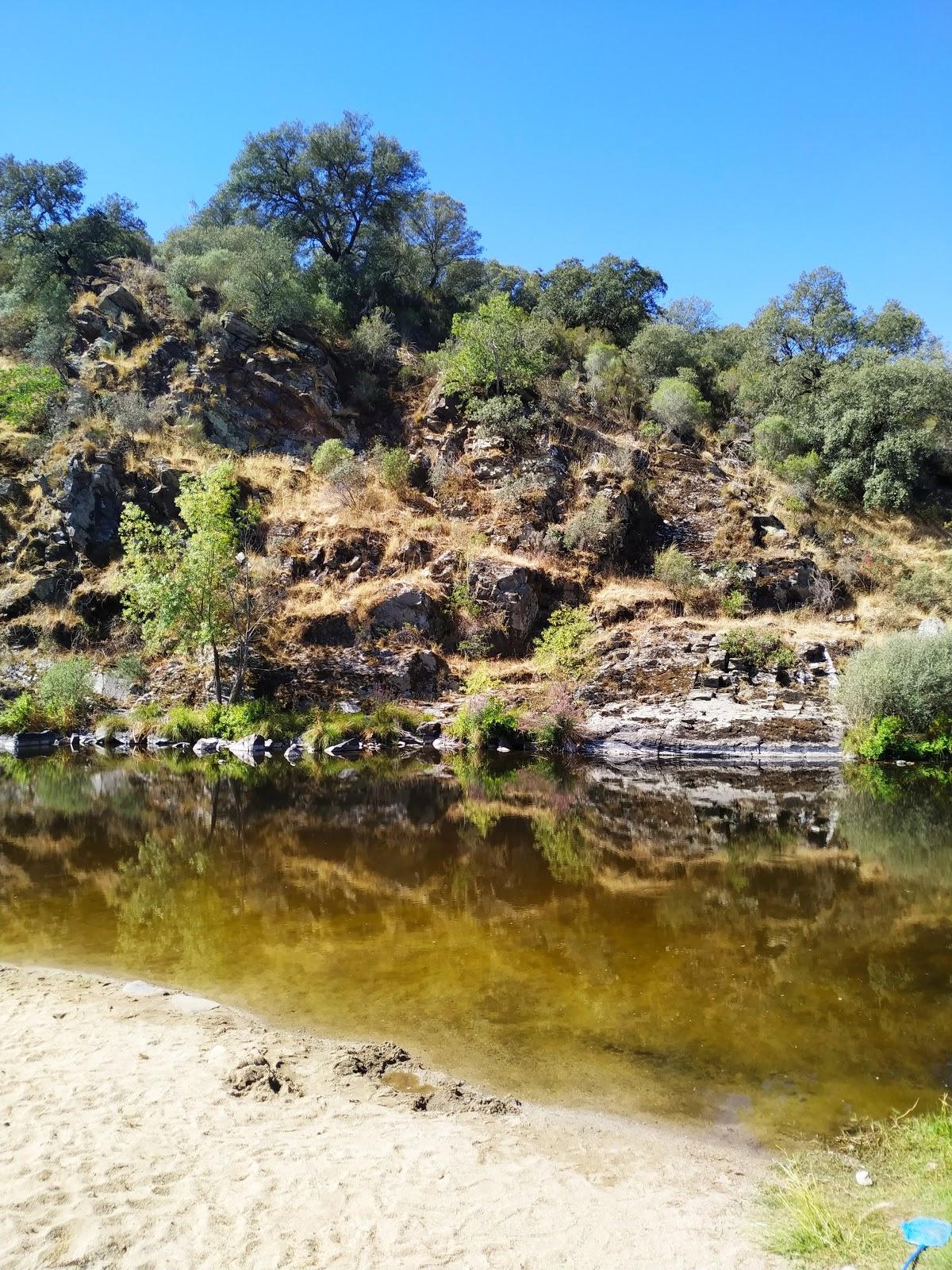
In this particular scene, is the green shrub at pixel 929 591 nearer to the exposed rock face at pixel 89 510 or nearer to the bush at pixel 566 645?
the bush at pixel 566 645

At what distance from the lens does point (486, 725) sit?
25062 millimetres

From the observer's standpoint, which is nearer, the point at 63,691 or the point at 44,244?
the point at 63,691

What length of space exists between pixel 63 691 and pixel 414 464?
19.0 meters

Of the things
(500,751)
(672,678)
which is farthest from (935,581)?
(500,751)

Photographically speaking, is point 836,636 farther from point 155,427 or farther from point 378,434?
point 155,427

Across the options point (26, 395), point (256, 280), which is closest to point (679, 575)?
point (256, 280)

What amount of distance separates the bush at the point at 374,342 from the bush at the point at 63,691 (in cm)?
2477

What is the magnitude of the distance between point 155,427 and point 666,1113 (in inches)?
1475

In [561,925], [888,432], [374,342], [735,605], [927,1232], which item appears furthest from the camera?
[374,342]

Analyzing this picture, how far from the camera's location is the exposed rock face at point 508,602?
97.3ft

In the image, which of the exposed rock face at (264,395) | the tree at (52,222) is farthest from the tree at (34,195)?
the exposed rock face at (264,395)

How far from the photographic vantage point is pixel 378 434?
40.2 m

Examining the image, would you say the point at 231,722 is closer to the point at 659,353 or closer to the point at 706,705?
the point at 706,705

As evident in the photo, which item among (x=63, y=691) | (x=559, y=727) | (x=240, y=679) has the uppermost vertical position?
(x=240, y=679)
